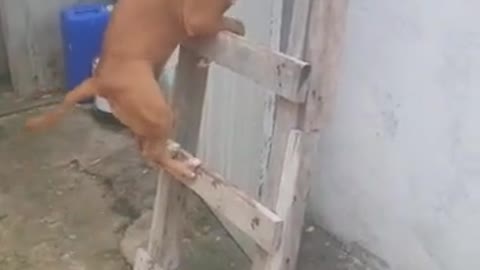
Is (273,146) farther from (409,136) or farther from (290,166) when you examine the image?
(409,136)

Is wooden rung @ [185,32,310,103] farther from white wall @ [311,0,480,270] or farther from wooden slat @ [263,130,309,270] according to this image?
white wall @ [311,0,480,270]

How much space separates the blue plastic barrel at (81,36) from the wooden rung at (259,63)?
53.4 inches

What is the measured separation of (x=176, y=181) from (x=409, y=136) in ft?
1.74

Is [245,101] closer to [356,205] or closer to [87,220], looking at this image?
[356,205]

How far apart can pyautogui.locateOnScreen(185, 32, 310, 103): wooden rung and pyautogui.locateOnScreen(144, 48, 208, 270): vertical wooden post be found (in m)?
0.07

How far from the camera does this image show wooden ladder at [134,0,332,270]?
5.91 feet

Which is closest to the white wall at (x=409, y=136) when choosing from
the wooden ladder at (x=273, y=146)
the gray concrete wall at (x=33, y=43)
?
the wooden ladder at (x=273, y=146)

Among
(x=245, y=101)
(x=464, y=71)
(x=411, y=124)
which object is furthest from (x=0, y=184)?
(x=464, y=71)

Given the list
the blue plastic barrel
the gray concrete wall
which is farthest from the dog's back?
the gray concrete wall

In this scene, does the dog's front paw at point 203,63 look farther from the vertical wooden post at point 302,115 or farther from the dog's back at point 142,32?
the vertical wooden post at point 302,115

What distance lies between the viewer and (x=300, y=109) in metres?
1.80

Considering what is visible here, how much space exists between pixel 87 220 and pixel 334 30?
1210mm

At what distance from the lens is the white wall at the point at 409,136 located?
2020 mm

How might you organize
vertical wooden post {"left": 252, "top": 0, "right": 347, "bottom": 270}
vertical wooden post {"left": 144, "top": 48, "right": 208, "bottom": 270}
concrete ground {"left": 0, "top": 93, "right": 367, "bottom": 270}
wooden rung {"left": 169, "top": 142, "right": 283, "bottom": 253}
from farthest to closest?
concrete ground {"left": 0, "top": 93, "right": 367, "bottom": 270}, vertical wooden post {"left": 144, "top": 48, "right": 208, "bottom": 270}, wooden rung {"left": 169, "top": 142, "right": 283, "bottom": 253}, vertical wooden post {"left": 252, "top": 0, "right": 347, "bottom": 270}
